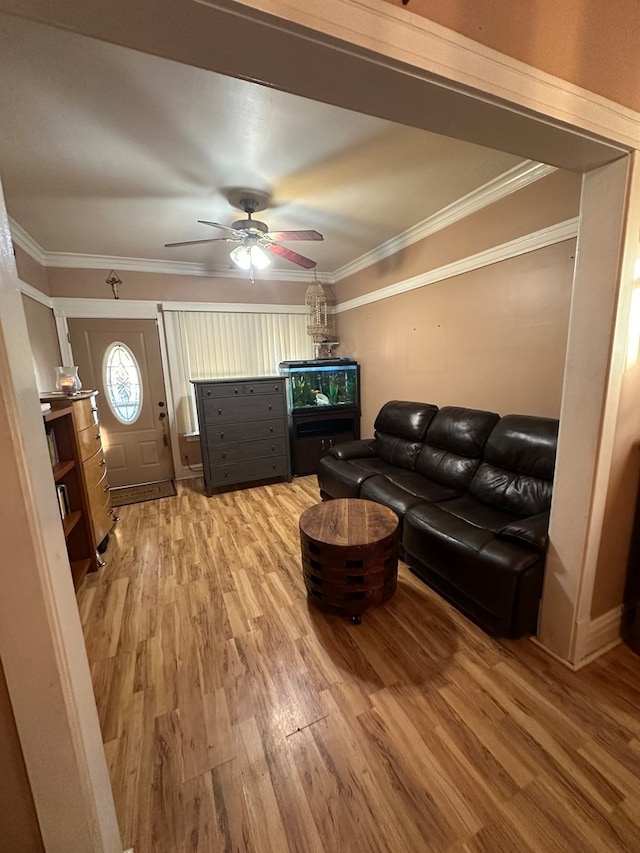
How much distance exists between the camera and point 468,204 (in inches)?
104

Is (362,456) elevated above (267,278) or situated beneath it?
situated beneath

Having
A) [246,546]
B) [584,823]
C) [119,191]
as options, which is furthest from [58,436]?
[584,823]

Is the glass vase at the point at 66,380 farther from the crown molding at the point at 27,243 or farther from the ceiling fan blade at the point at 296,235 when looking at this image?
the ceiling fan blade at the point at 296,235

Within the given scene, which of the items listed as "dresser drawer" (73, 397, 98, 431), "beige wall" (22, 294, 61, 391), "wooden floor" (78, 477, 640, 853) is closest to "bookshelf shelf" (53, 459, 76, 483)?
"dresser drawer" (73, 397, 98, 431)

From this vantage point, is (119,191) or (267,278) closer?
(119,191)

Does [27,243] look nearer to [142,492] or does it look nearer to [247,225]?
[247,225]

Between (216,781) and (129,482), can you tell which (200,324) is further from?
(216,781)

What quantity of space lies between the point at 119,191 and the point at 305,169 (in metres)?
1.29

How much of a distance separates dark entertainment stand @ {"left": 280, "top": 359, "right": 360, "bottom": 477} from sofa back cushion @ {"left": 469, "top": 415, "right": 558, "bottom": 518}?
2097 millimetres

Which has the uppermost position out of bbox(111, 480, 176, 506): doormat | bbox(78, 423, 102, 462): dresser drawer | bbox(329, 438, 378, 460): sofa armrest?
bbox(78, 423, 102, 462): dresser drawer

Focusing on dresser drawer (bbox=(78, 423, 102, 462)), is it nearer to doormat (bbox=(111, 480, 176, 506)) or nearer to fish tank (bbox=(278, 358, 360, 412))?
doormat (bbox=(111, 480, 176, 506))

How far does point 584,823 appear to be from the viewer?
3.46 ft

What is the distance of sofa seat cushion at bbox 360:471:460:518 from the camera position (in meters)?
2.37

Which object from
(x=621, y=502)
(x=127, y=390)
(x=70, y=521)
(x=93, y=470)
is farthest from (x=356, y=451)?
(x=127, y=390)
